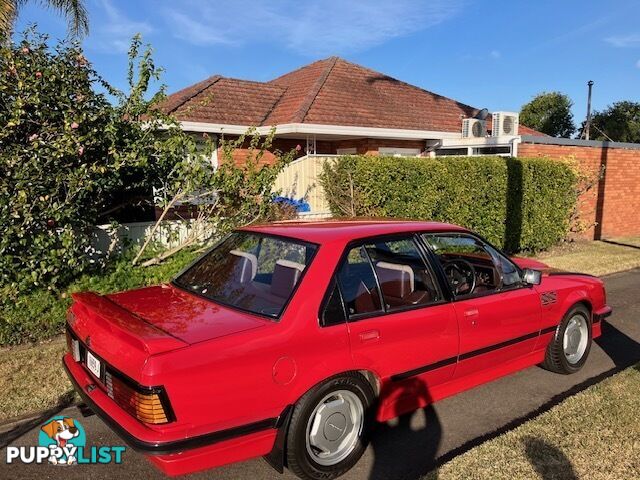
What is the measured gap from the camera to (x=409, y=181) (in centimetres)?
924

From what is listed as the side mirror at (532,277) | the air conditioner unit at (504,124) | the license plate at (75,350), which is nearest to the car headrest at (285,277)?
the license plate at (75,350)

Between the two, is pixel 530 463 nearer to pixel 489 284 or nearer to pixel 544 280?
pixel 489 284

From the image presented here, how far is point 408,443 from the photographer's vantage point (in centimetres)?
358

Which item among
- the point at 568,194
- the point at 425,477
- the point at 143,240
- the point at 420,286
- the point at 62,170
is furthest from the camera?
the point at 568,194

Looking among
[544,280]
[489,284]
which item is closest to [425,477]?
[489,284]

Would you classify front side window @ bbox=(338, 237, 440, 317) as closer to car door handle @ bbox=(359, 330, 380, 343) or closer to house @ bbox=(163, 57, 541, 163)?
car door handle @ bbox=(359, 330, 380, 343)

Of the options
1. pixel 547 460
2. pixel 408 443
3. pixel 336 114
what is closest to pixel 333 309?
pixel 408 443

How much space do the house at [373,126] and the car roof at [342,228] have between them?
28.1 ft

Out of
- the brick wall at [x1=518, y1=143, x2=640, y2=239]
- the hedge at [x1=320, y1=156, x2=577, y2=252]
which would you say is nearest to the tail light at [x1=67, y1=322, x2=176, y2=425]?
the hedge at [x1=320, y1=156, x2=577, y2=252]

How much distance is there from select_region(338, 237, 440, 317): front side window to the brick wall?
10864mm

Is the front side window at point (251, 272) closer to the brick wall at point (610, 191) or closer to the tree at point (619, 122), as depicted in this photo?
the brick wall at point (610, 191)

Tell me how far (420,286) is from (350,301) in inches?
30.4

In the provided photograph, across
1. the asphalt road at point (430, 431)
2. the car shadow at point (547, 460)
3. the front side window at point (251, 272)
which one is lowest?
the asphalt road at point (430, 431)

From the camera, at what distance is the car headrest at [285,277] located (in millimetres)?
3166
